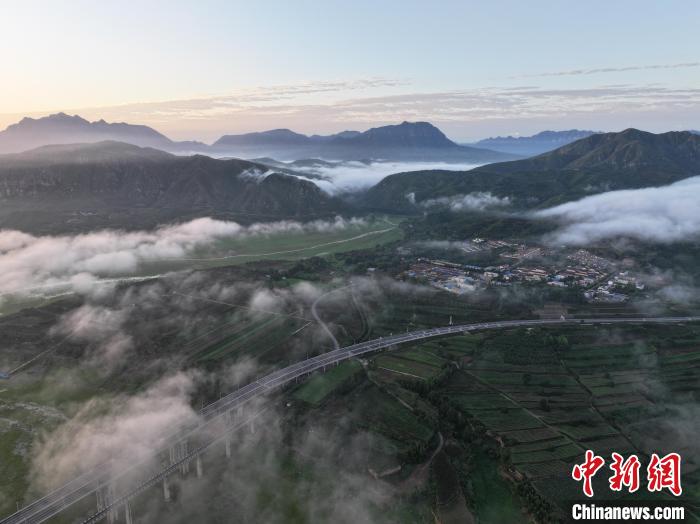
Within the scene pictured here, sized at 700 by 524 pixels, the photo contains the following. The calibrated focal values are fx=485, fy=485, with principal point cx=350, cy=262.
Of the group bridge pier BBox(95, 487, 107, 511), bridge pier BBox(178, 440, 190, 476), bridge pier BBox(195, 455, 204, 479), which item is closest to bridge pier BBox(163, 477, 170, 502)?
bridge pier BBox(178, 440, 190, 476)

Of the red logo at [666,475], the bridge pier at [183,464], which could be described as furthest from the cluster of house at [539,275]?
the bridge pier at [183,464]

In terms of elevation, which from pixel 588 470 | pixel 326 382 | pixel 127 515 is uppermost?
pixel 127 515

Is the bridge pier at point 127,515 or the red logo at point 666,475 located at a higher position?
the bridge pier at point 127,515

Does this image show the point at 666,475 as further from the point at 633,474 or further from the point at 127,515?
the point at 127,515

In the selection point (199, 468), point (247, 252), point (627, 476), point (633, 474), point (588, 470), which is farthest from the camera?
point (247, 252)

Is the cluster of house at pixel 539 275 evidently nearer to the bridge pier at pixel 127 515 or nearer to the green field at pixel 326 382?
the green field at pixel 326 382

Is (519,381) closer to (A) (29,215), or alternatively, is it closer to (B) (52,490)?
(B) (52,490)

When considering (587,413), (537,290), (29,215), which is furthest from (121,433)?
(29,215)

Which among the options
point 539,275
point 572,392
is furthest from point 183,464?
point 539,275
